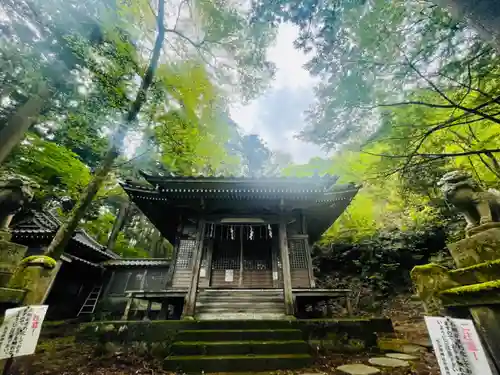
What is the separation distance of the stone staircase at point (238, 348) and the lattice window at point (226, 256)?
466 centimetres

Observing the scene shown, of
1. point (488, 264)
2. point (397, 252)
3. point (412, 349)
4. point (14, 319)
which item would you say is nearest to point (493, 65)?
point (488, 264)

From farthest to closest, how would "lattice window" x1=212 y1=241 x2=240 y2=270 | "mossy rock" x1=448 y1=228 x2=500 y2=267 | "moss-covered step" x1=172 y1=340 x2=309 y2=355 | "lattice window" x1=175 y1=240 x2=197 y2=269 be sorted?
"lattice window" x1=212 y1=241 x2=240 y2=270, "lattice window" x1=175 y1=240 x2=197 y2=269, "moss-covered step" x1=172 y1=340 x2=309 y2=355, "mossy rock" x1=448 y1=228 x2=500 y2=267

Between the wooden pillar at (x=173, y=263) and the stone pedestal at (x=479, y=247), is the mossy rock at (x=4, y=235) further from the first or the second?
the stone pedestal at (x=479, y=247)

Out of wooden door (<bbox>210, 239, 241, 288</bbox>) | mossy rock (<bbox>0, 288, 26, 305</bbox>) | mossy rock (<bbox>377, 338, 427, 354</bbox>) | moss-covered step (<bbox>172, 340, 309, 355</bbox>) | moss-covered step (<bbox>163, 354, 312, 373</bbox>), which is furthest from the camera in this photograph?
wooden door (<bbox>210, 239, 241, 288</bbox>)

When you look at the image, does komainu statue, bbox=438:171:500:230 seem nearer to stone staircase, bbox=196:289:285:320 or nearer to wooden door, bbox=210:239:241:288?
stone staircase, bbox=196:289:285:320

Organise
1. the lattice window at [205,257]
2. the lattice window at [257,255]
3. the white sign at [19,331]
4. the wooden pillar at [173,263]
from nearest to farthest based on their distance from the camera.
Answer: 1. the white sign at [19,331]
2. the wooden pillar at [173,263]
3. the lattice window at [205,257]
4. the lattice window at [257,255]

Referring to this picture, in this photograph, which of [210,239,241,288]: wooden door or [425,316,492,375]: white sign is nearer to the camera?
[425,316,492,375]: white sign

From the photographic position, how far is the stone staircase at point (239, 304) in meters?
7.60

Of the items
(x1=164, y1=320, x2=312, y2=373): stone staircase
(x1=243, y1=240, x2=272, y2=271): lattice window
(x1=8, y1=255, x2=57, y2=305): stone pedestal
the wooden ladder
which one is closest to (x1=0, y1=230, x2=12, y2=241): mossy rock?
(x1=8, y1=255, x2=57, y2=305): stone pedestal

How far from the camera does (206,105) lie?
406 inches

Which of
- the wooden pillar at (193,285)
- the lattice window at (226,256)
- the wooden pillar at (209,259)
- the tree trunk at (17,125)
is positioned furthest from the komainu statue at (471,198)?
the tree trunk at (17,125)

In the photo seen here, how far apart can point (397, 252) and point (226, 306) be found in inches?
383

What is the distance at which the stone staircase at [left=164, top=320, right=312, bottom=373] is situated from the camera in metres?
4.77

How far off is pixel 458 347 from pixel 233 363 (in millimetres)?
4125
